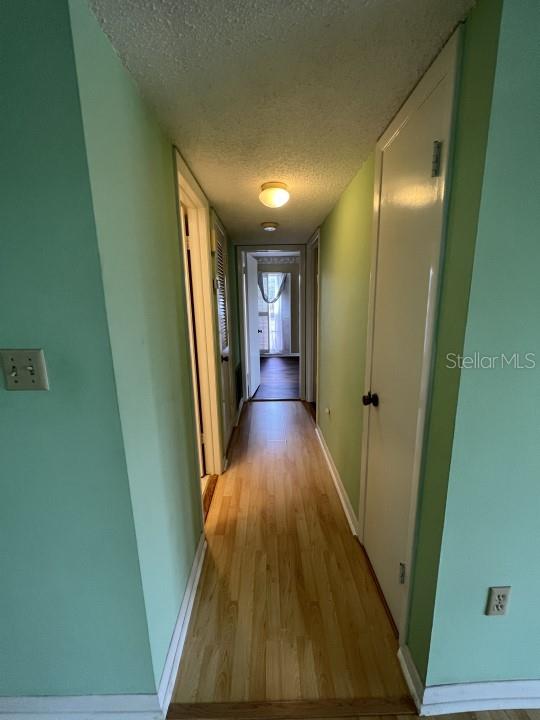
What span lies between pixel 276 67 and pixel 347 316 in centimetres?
131

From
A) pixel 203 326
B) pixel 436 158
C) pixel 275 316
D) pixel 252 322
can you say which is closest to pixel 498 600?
pixel 436 158

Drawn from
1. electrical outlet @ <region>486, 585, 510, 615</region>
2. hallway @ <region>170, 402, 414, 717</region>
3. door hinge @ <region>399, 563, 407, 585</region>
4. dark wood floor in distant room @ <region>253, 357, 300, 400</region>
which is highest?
electrical outlet @ <region>486, 585, 510, 615</region>

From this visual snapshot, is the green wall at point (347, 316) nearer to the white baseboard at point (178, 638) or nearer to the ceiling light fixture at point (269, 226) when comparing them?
the ceiling light fixture at point (269, 226)

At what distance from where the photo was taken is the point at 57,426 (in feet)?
2.65

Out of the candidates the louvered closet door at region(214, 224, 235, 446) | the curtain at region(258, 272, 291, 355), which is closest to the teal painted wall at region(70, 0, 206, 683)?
the louvered closet door at region(214, 224, 235, 446)

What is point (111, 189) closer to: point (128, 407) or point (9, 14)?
point (9, 14)

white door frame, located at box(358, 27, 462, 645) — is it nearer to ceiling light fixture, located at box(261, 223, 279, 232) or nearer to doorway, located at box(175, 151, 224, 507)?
doorway, located at box(175, 151, 224, 507)

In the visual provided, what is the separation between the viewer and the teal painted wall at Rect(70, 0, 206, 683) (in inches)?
29.5

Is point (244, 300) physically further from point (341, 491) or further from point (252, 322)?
point (341, 491)

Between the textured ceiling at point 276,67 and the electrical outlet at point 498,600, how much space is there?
1660 millimetres

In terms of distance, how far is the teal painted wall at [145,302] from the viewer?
75cm

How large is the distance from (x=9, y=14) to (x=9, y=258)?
52 cm

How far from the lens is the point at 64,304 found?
0.74m

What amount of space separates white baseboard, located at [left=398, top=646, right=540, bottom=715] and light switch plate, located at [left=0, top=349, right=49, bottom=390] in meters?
1.60
